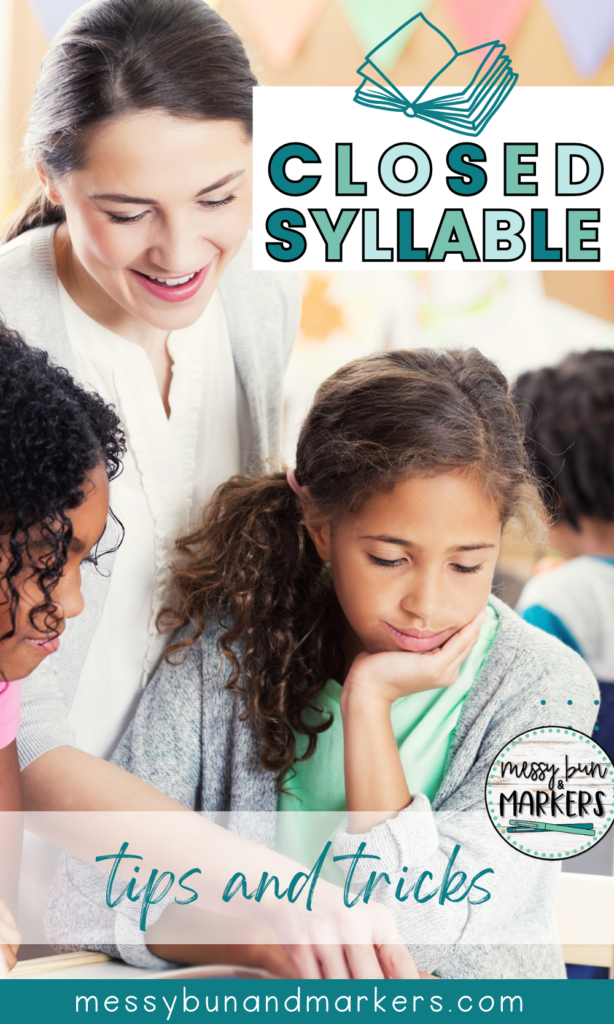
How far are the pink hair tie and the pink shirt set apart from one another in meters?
0.27

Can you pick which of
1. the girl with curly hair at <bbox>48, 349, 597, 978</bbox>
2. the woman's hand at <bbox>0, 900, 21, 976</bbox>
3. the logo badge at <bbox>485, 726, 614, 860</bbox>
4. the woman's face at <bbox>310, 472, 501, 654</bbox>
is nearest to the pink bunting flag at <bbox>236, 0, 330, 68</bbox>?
the girl with curly hair at <bbox>48, 349, 597, 978</bbox>

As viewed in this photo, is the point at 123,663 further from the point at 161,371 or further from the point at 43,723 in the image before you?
the point at 161,371

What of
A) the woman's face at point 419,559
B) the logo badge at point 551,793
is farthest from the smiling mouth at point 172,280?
the logo badge at point 551,793

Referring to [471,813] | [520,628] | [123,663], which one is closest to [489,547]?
[520,628]

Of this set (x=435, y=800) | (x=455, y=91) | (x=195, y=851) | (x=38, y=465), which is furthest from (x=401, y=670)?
(x=455, y=91)

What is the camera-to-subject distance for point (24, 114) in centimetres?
69

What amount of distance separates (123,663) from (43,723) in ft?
0.26

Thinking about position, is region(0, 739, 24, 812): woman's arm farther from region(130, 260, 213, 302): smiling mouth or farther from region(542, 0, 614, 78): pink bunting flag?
region(542, 0, 614, 78): pink bunting flag

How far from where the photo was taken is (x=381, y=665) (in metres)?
0.68

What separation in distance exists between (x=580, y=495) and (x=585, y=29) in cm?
38

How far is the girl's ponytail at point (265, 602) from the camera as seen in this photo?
0.72 meters

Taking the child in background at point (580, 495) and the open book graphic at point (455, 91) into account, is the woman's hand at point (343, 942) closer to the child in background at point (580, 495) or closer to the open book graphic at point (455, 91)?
the child in background at point (580, 495)

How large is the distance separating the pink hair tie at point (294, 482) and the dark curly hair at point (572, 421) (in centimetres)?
20

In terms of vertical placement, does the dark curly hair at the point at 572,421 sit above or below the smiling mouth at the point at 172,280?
below
